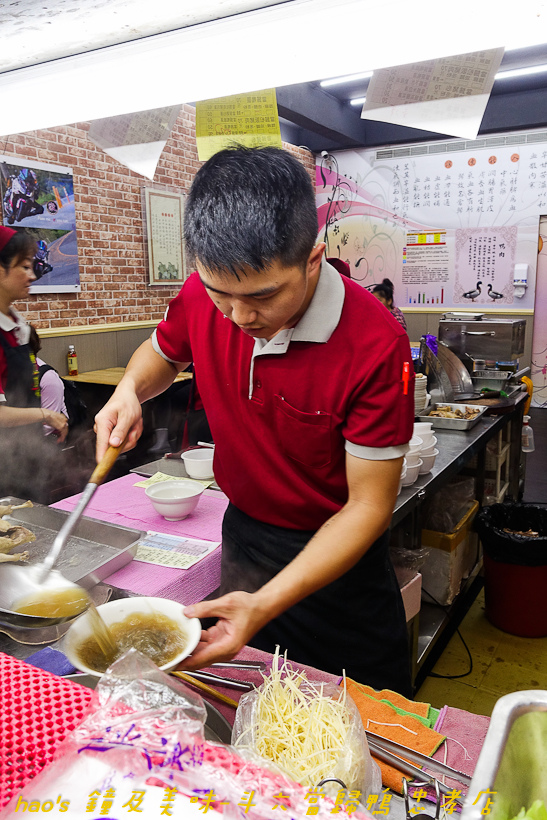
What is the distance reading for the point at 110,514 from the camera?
226cm

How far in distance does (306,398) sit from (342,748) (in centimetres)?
86

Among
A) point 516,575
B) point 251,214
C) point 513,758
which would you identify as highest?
point 251,214

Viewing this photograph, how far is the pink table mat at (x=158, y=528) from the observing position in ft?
5.70

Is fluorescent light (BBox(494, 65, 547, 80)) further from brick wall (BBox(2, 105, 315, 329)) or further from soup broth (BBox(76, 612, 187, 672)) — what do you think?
soup broth (BBox(76, 612, 187, 672))

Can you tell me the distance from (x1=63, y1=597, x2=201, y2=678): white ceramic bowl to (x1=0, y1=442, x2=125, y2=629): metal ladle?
0.15m

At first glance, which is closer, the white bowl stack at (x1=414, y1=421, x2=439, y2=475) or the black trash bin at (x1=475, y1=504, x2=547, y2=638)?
the white bowl stack at (x1=414, y1=421, x2=439, y2=475)

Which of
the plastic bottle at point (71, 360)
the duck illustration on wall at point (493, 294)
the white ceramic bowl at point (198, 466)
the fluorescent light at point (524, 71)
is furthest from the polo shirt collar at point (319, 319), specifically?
the duck illustration on wall at point (493, 294)

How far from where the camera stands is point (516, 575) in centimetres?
333

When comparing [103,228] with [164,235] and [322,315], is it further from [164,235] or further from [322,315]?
[322,315]

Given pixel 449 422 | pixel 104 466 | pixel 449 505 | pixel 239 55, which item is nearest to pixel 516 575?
pixel 449 505

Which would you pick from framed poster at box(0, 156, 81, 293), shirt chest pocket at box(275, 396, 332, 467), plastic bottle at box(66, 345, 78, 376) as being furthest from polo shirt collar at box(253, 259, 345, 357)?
plastic bottle at box(66, 345, 78, 376)

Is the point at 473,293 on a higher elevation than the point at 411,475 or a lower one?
higher

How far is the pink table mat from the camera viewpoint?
1.74 m

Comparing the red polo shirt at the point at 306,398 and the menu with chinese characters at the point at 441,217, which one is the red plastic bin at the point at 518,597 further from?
the menu with chinese characters at the point at 441,217
